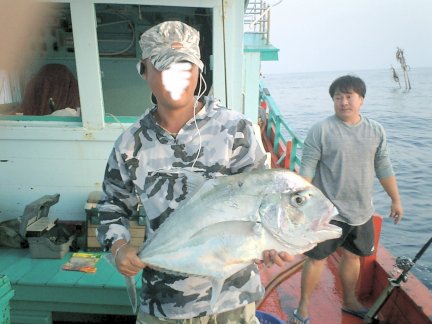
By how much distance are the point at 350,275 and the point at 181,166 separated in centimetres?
227

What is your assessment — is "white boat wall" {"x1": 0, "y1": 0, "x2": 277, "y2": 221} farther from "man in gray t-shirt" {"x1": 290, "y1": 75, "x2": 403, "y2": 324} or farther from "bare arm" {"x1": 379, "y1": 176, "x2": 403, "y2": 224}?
"bare arm" {"x1": 379, "y1": 176, "x2": 403, "y2": 224}

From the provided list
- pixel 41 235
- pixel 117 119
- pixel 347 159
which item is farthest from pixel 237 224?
pixel 117 119

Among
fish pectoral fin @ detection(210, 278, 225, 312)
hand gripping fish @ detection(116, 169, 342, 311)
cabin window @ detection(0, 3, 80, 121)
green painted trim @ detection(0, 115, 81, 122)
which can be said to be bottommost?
fish pectoral fin @ detection(210, 278, 225, 312)

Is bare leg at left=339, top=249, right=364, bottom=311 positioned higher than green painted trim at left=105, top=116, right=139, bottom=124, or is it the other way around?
green painted trim at left=105, top=116, right=139, bottom=124

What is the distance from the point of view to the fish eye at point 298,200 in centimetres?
148

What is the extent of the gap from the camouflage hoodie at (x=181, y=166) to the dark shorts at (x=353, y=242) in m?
1.40

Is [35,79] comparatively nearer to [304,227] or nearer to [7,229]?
[7,229]

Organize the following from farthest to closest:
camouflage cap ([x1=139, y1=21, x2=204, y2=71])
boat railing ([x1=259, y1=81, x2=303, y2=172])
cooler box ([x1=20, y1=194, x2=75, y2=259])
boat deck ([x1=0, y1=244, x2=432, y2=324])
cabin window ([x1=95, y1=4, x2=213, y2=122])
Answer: boat railing ([x1=259, y1=81, x2=303, y2=172])
cabin window ([x1=95, y1=4, x2=213, y2=122])
cooler box ([x1=20, y1=194, x2=75, y2=259])
boat deck ([x1=0, y1=244, x2=432, y2=324])
camouflage cap ([x1=139, y1=21, x2=204, y2=71])

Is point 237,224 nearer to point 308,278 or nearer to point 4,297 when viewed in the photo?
point 4,297

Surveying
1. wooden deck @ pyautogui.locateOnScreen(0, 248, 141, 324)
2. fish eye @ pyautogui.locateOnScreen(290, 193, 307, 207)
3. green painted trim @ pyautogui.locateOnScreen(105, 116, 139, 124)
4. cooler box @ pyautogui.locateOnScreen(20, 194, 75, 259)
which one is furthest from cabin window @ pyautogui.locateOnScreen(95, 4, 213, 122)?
fish eye @ pyautogui.locateOnScreen(290, 193, 307, 207)

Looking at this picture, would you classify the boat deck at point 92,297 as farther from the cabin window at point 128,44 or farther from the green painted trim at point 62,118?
Result: the cabin window at point 128,44

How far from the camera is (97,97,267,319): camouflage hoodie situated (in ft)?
5.69

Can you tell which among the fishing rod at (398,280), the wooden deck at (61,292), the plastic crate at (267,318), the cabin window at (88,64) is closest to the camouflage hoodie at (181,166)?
the plastic crate at (267,318)

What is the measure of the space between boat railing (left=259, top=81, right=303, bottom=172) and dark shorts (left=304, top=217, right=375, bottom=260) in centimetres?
184
